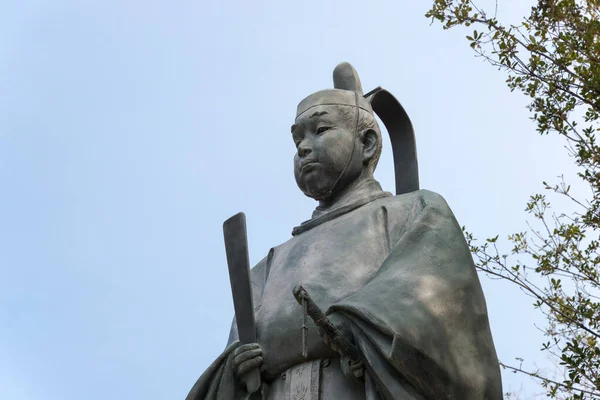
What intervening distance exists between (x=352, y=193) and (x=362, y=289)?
106cm

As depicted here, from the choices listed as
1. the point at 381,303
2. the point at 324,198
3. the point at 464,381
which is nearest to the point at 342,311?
the point at 381,303

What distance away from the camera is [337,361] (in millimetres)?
6047

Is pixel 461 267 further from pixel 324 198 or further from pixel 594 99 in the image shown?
pixel 594 99

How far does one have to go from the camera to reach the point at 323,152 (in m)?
6.86

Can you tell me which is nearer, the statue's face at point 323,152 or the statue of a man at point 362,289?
the statue of a man at point 362,289

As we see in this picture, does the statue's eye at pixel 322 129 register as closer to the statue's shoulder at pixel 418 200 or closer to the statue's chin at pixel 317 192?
the statue's chin at pixel 317 192

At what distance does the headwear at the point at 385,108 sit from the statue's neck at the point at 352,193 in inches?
10.8

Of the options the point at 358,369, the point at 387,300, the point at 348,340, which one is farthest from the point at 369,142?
the point at 358,369

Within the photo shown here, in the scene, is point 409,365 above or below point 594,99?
below

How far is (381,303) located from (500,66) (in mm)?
4050

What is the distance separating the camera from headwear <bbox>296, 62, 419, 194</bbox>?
7.12 m

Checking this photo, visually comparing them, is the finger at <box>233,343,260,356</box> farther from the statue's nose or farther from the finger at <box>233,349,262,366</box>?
the statue's nose

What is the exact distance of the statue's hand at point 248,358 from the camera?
624cm

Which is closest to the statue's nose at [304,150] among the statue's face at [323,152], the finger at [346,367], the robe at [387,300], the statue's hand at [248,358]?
the statue's face at [323,152]
